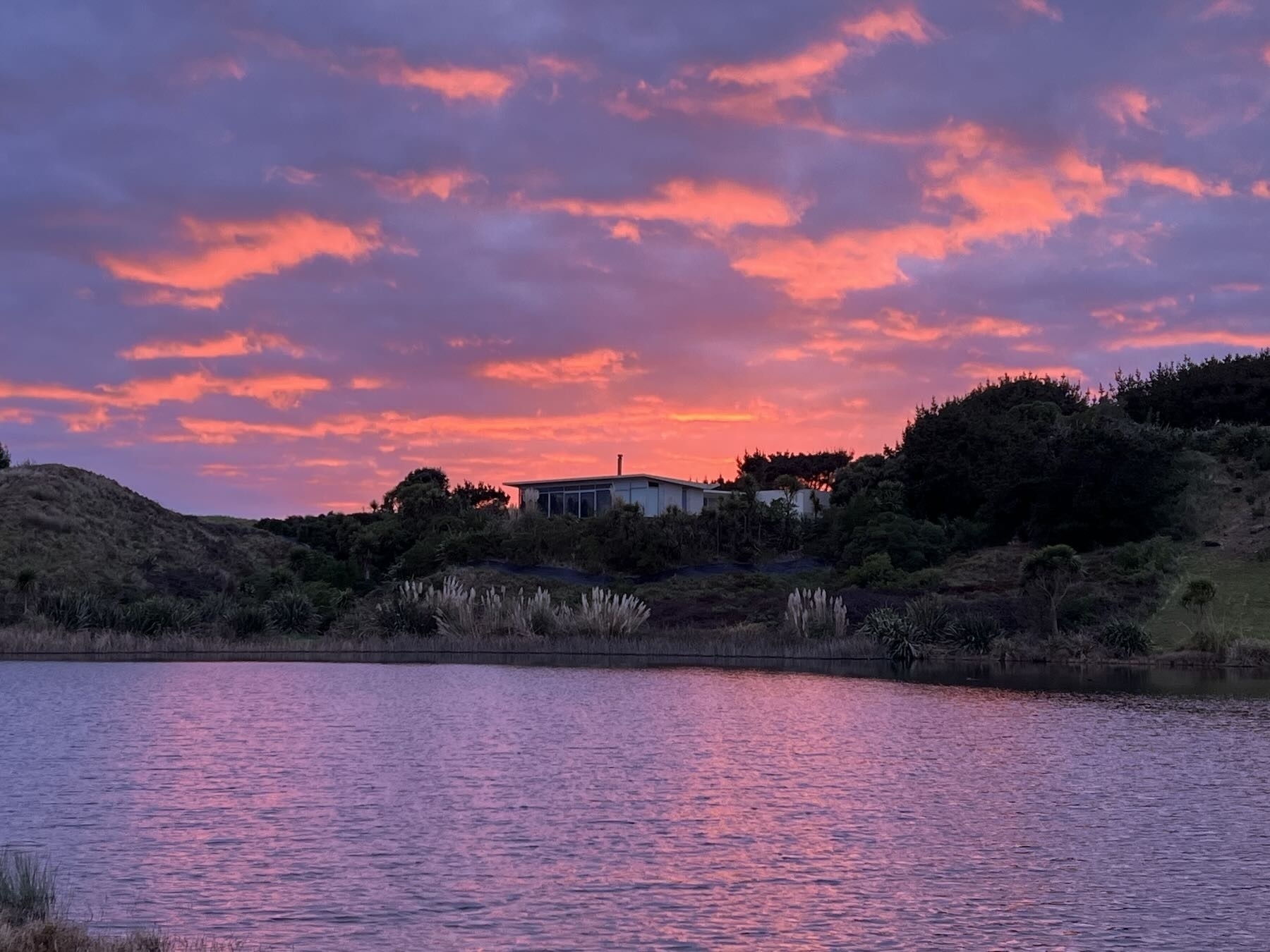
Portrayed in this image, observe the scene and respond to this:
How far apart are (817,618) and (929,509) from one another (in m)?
23.8

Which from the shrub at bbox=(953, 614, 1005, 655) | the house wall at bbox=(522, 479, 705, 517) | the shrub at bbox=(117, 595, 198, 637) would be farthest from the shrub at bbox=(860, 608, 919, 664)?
the house wall at bbox=(522, 479, 705, 517)

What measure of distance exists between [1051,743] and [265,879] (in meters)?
15.4

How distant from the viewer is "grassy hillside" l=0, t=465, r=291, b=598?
65.8 m

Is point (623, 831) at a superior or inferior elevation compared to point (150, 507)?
inferior

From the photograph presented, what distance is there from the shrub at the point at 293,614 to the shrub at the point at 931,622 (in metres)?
22.3

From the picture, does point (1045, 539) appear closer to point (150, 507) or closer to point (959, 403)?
point (959, 403)

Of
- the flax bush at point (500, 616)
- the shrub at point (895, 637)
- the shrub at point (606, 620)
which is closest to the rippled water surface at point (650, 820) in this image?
the shrub at point (895, 637)

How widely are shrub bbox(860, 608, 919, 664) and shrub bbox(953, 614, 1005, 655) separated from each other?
71.6 inches

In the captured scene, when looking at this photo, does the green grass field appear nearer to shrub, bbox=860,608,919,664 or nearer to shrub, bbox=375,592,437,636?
shrub, bbox=860,608,919,664

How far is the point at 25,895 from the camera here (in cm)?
1166

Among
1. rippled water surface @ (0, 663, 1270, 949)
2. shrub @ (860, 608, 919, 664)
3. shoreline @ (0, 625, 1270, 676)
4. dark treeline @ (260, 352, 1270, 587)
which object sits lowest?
rippled water surface @ (0, 663, 1270, 949)

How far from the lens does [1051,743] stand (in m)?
24.5

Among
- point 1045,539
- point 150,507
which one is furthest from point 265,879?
point 150,507

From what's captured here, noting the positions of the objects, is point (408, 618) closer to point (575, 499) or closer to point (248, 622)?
point (248, 622)
